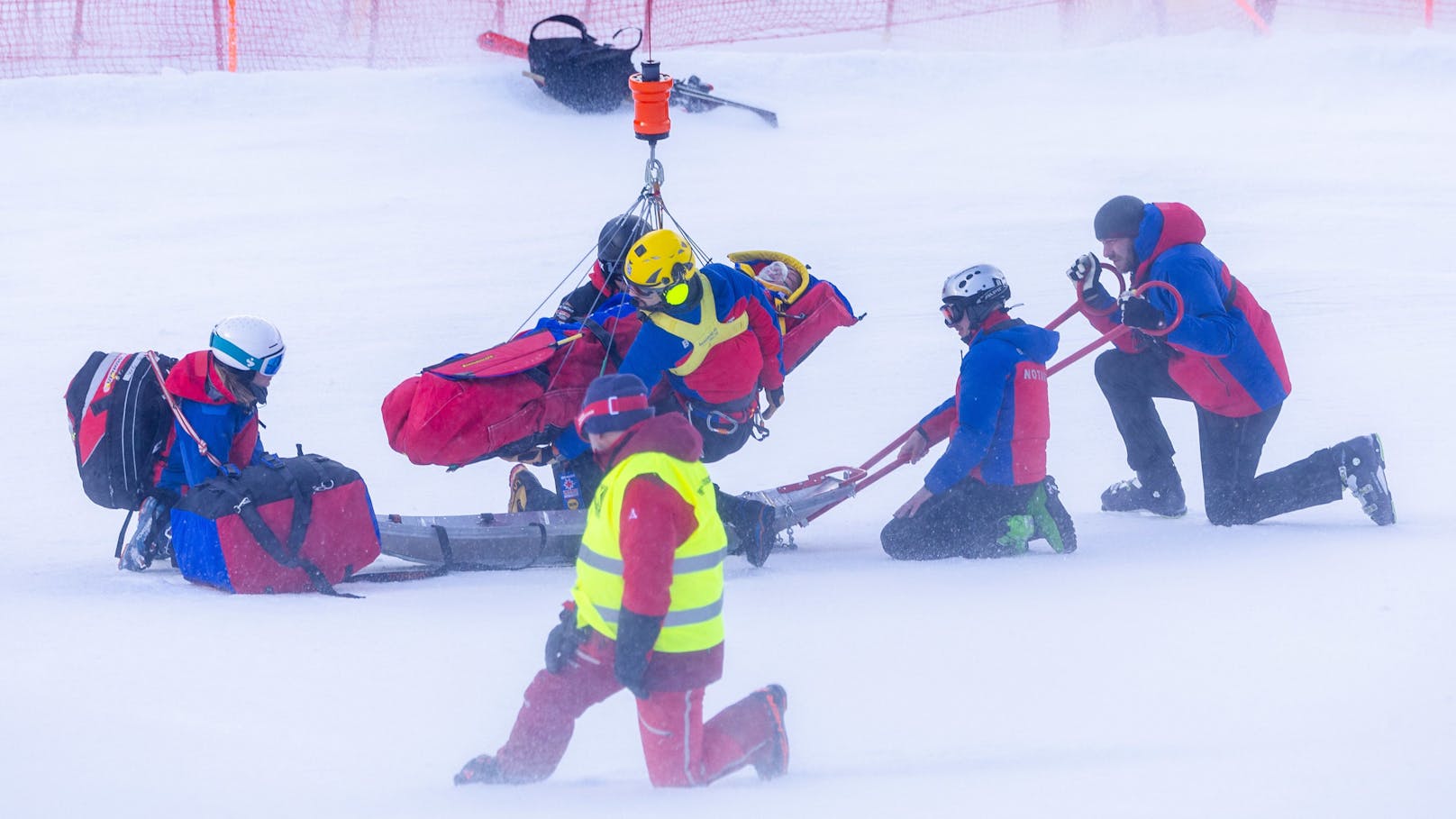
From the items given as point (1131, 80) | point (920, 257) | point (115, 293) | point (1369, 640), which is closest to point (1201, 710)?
point (1369, 640)

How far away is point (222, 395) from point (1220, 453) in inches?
152

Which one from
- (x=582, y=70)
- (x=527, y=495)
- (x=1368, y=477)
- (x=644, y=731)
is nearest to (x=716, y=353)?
(x=527, y=495)

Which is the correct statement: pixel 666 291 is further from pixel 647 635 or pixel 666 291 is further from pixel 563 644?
pixel 647 635

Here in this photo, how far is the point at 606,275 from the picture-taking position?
608 centimetres

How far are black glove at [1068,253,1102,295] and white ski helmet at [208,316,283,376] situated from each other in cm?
302

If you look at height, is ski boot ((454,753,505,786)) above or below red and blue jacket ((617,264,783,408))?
below

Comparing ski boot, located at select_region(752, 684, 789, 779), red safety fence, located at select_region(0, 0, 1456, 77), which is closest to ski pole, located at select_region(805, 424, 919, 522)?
ski boot, located at select_region(752, 684, 789, 779)

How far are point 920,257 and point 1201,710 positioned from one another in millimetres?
6819

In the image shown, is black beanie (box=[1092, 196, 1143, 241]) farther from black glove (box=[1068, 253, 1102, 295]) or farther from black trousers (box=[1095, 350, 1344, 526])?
black trousers (box=[1095, 350, 1344, 526])

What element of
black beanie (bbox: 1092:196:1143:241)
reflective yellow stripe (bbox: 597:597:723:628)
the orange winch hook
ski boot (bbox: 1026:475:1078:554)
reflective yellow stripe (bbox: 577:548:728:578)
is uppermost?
the orange winch hook

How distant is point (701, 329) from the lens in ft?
18.0

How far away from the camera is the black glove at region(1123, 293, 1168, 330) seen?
5.59m

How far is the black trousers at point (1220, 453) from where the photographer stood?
5.90 meters

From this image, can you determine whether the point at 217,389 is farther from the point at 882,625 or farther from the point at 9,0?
the point at 9,0
